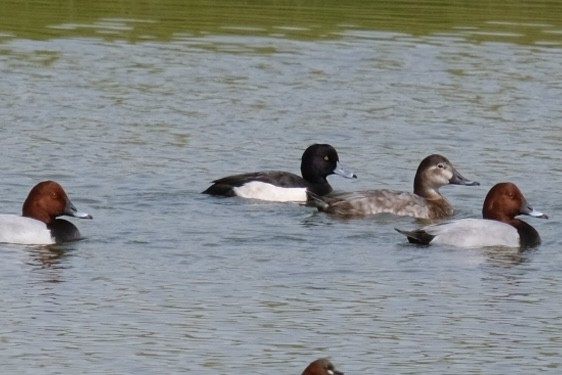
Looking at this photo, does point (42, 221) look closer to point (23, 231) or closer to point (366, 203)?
point (23, 231)

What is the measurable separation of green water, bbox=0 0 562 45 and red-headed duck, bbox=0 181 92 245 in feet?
38.5

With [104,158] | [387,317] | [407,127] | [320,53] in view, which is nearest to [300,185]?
[104,158]

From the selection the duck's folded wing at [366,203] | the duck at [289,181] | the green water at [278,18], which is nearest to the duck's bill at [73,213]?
the duck at [289,181]

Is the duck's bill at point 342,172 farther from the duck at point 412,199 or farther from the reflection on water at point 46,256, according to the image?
the reflection on water at point 46,256

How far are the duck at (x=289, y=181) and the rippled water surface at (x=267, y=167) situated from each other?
7.3 inches

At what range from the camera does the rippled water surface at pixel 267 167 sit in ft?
35.3

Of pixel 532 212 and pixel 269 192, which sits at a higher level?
pixel 532 212

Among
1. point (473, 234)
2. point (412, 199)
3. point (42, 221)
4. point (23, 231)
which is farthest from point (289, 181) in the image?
point (23, 231)

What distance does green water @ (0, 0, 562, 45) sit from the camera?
Result: 26938 mm

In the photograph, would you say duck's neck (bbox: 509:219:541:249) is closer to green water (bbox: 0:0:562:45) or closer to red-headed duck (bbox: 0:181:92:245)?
red-headed duck (bbox: 0:181:92:245)

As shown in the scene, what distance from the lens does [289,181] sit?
16.6 meters

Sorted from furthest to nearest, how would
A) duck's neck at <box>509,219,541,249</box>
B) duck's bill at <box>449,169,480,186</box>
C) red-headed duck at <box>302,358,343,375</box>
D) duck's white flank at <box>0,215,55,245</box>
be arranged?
duck's bill at <box>449,169,480,186</box>
duck's neck at <box>509,219,541,249</box>
duck's white flank at <box>0,215,55,245</box>
red-headed duck at <box>302,358,343,375</box>

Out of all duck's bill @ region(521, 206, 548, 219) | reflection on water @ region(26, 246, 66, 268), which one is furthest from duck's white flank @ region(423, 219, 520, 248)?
reflection on water @ region(26, 246, 66, 268)

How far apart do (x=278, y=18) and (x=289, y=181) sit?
12.5 m
